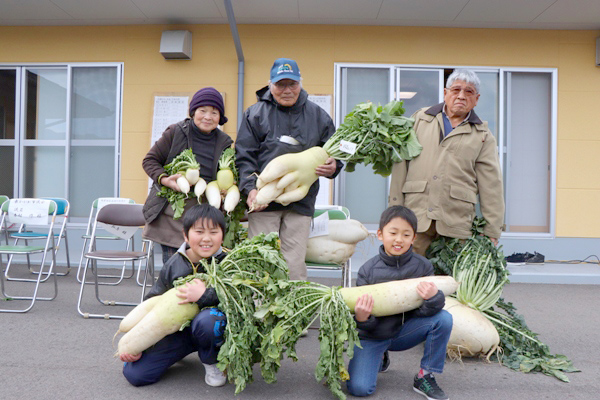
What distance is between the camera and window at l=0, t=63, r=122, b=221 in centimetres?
814

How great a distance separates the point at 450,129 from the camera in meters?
3.60

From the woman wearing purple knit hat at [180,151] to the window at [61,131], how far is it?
4.60 metres

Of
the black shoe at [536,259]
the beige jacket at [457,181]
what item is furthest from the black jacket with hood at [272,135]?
the black shoe at [536,259]

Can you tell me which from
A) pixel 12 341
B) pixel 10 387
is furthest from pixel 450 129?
pixel 12 341

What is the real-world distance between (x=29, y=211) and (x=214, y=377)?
10.4 ft

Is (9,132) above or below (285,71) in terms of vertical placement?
above

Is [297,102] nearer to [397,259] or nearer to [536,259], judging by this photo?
[397,259]

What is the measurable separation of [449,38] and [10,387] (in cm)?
727

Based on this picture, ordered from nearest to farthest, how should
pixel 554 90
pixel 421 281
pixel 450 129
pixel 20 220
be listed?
pixel 421 281 → pixel 450 129 → pixel 20 220 → pixel 554 90

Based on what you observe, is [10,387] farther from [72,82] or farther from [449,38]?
[449,38]

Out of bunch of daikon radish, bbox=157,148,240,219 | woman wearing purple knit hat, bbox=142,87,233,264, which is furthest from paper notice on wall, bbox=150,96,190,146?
bunch of daikon radish, bbox=157,148,240,219

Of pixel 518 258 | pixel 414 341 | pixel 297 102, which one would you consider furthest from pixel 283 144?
pixel 518 258

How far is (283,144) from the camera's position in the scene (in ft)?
11.9

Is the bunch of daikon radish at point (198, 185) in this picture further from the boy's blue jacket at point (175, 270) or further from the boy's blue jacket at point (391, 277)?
the boy's blue jacket at point (391, 277)
